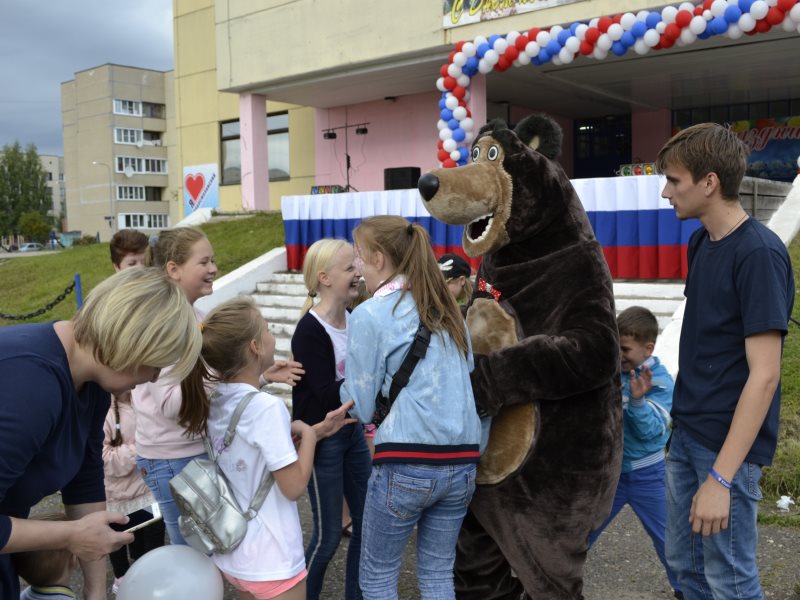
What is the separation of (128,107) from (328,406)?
6568 centimetres

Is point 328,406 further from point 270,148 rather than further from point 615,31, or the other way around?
point 270,148

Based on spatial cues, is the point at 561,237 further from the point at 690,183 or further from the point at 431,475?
the point at 431,475

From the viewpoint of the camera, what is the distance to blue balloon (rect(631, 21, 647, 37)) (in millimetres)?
9719

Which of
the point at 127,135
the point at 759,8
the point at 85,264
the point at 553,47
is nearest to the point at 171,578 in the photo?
the point at 759,8

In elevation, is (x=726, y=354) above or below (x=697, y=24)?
below

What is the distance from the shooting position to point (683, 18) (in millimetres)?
9438

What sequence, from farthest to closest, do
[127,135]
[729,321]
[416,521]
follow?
[127,135], [416,521], [729,321]

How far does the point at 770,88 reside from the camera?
16.5 metres

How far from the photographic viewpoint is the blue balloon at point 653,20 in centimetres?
964

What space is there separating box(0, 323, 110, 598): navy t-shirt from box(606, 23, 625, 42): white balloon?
9.58m

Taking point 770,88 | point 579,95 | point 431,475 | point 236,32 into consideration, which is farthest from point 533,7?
point 431,475

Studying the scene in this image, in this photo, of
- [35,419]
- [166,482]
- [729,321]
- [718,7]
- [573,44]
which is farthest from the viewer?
[573,44]

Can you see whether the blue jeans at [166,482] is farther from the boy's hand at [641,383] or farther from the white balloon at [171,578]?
the boy's hand at [641,383]

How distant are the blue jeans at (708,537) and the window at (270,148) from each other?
58.2ft
